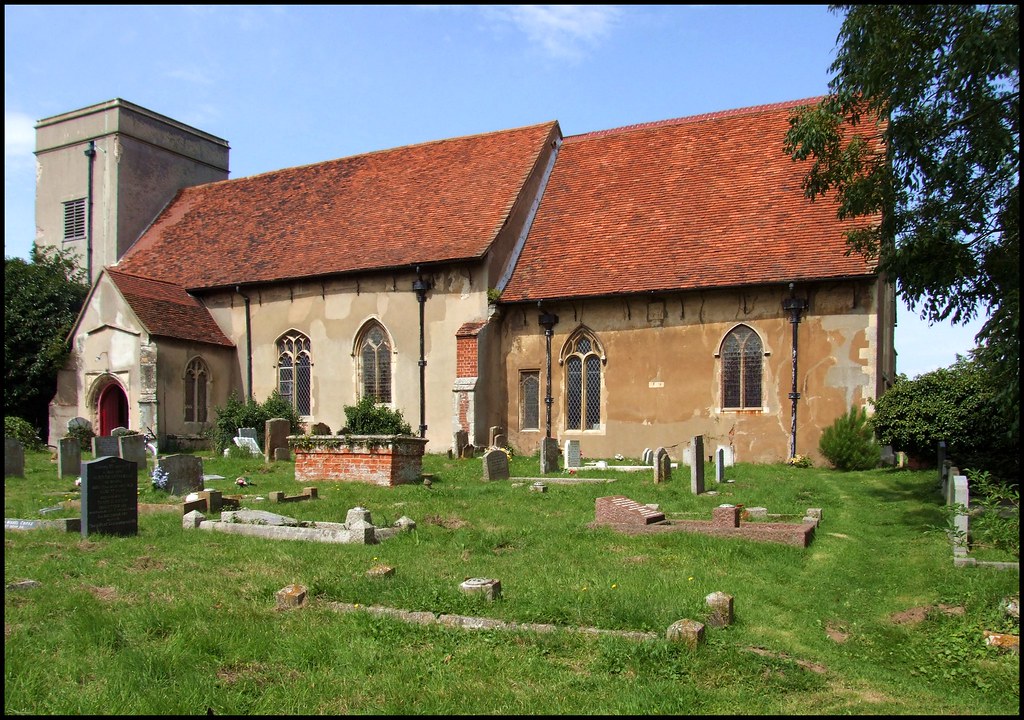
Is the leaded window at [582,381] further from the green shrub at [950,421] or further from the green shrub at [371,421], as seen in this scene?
the green shrub at [950,421]

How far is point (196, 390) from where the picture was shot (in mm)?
26297

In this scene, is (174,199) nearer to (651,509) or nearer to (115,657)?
(651,509)

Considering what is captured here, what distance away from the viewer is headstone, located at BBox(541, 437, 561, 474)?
18.8 m

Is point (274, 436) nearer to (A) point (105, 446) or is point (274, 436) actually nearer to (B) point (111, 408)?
(A) point (105, 446)

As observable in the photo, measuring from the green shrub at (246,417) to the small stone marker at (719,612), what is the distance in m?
18.2

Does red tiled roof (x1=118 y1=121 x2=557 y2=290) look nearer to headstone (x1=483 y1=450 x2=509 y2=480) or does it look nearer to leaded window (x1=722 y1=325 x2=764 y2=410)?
leaded window (x1=722 y1=325 x2=764 y2=410)

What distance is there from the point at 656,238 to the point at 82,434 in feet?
54.7

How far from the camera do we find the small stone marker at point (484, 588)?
7887mm

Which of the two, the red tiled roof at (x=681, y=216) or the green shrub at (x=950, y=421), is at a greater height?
the red tiled roof at (x=681, y=216)

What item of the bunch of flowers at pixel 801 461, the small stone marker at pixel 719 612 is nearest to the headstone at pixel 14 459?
the small stone marker at pixel 719 612

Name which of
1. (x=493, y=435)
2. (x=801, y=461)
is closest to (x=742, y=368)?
(x=801, y=461)

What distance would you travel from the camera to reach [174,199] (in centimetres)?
3319

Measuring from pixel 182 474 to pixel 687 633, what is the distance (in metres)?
10.7

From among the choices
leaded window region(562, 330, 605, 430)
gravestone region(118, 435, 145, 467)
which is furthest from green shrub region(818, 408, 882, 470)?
gravestone region(118, 435, 145, 467)
